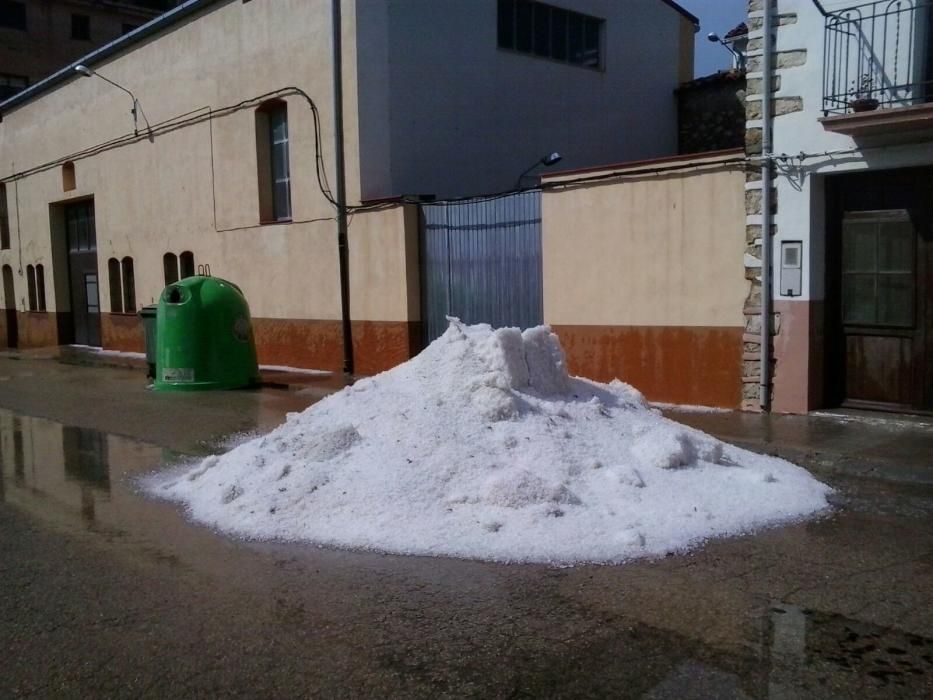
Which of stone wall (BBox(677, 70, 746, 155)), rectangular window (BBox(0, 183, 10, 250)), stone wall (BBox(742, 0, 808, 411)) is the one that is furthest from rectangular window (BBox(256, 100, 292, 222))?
rectangular window (BBox(0, 183, 10, 250))

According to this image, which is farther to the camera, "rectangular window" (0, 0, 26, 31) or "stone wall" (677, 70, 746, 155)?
"rectangular window" (0, 0, 26, 31)

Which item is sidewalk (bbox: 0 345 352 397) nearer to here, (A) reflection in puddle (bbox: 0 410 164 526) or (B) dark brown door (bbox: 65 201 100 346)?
(B) dark brown door (bbox: 65 201 100 346)

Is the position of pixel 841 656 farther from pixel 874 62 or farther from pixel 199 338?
pixel 199 338

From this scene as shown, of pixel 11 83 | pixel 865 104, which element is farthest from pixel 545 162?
pixel 11 83

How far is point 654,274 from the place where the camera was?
1007 centimetres

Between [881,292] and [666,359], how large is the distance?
2.32 meters

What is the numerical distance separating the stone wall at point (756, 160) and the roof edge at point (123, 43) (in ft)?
35.5

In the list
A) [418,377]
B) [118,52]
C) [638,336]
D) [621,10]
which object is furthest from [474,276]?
[118,52]

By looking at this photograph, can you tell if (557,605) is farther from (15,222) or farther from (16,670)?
(15,222)

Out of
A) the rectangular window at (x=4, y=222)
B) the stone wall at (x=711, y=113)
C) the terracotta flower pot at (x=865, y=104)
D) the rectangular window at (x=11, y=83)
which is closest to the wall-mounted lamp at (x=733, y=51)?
the stone wall at (x=711, y=113)

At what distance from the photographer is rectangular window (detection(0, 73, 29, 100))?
36531mm

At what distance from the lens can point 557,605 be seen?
4484 millimetres

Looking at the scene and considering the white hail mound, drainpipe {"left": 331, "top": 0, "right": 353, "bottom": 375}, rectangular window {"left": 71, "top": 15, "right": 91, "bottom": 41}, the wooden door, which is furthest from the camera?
rectangular window {"left": 71, "top": 15, "right": 91, "bottom": 41}

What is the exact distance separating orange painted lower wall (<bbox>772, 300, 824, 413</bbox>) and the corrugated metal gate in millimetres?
3251
